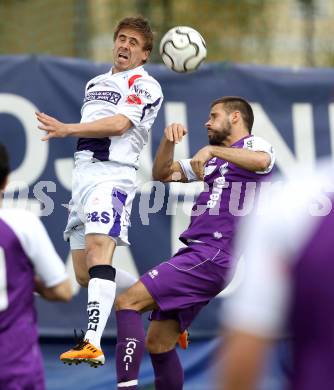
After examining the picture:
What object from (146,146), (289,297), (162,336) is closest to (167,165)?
(162,336)

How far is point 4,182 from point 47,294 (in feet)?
1.55

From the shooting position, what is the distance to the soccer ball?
702 centimetres

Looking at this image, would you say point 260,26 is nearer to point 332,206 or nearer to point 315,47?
point 315,47

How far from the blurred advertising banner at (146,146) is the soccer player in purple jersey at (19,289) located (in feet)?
13.5

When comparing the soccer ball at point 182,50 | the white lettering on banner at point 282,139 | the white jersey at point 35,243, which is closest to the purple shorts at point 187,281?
the soccer ball at point 182,50

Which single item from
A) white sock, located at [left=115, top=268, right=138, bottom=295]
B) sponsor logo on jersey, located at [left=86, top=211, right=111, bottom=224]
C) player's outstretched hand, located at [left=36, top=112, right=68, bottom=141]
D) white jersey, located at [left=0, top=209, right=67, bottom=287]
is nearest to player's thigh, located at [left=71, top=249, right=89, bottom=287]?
white sock, located at [left=115, top=268, right=138, bottom=295]

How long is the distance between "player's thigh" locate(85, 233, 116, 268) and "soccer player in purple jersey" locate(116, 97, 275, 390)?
25 cm

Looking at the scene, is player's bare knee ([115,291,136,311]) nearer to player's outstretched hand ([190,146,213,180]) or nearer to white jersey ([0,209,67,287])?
player's outstretched hand ([190,146,213,180])

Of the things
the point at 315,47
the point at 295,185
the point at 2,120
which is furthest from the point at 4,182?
the point at 315,47

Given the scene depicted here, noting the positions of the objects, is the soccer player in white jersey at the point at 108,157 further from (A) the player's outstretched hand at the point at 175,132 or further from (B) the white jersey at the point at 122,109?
(A) the player's outstretched hand at the point at 175,132

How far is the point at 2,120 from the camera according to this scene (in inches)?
325

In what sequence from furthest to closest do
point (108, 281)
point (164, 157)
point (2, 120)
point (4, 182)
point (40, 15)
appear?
point (40, 15) < point (2, 120) < point (164, 157) < point (108, 281) < point (4, 182)

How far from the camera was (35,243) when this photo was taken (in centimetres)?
378

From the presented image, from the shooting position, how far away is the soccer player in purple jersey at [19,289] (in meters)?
3.76
